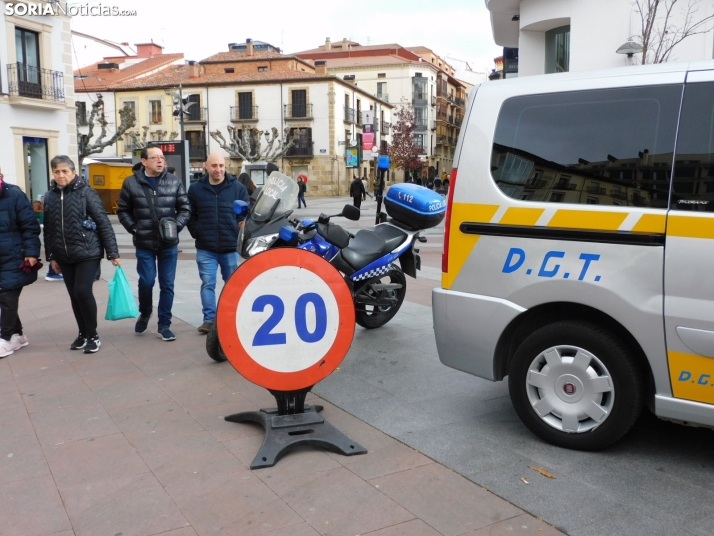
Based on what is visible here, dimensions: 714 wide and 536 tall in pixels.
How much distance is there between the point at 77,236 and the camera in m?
6.23

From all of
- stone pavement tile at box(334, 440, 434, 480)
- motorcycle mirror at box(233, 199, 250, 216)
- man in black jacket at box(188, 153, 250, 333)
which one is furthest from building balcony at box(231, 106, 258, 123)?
stone pavement tile at box(334, 440, 434, 480)

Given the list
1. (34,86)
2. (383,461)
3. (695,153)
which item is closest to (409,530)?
(383,461)

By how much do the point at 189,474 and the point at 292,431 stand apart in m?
0.65

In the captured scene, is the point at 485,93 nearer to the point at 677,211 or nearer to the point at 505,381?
the point at 677,211

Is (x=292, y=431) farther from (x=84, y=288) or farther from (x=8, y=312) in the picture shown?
(x=8, y=312)

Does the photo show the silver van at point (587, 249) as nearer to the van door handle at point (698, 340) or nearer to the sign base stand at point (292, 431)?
the van door handle at point (698, 340)

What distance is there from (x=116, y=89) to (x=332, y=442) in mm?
62813

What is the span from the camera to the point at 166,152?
18.4 meters

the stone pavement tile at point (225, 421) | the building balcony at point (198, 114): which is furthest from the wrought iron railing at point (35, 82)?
the building balcony at point (198, 114)

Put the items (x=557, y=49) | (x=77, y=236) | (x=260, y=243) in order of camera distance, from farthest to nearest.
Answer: (x=557, y=49)
(x=77, y=236)
(x=260, y=243)

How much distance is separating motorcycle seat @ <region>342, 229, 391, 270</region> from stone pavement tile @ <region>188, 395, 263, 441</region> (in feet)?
6.14

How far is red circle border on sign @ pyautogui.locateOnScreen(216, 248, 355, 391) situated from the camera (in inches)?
154

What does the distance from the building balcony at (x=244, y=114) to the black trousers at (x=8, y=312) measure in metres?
54.0

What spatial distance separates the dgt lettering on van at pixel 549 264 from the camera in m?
3.69
